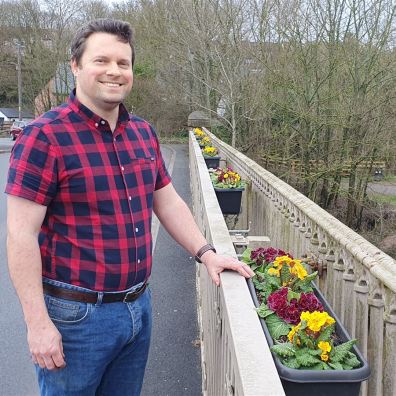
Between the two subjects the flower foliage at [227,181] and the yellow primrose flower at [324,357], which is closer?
the yellow primrose flower at [324,357]

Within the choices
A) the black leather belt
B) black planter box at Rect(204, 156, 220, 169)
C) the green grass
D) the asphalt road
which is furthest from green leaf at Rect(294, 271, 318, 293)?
the green grass

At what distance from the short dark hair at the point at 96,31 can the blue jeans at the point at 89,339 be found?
35.2 inches

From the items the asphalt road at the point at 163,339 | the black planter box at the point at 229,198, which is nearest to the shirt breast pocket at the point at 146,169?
the asphalt road at the point at 163,339

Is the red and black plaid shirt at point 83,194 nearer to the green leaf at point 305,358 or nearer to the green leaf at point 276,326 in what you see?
the green leaf at point 276,326

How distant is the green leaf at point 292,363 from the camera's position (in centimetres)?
179

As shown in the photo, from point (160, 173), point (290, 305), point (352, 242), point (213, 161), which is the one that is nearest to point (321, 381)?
point (290, 305)

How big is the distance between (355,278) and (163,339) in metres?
2.63

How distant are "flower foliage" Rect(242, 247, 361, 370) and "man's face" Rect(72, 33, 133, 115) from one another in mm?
1016

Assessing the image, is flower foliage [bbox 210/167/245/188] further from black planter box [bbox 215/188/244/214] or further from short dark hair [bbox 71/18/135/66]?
short dark hair [bbox 71/18/135/66]

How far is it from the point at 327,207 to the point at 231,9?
7.27 metres

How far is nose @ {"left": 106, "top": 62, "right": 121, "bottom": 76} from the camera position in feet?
6.59

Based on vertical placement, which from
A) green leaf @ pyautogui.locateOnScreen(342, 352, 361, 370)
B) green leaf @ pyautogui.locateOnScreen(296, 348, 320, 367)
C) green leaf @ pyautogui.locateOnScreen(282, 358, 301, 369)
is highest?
green leaf @ pyautogui.locateOnScreen(296, 348, 320, 367)

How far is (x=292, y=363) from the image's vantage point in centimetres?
181

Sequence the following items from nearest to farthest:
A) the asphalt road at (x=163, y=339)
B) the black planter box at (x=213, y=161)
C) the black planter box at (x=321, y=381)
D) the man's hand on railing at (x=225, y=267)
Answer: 1. the black planter box at (x=321, y=381)
2. the man's hand on railing at (x=225, y=267)
3. the asphalt road at (x=163, y=339)
4. the black planter box at (x=213, y=161)
